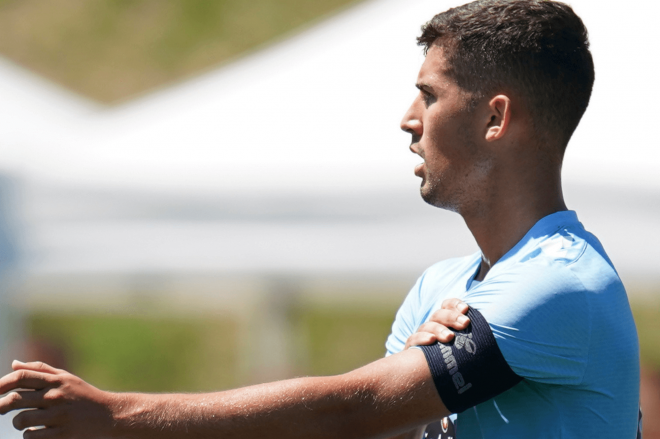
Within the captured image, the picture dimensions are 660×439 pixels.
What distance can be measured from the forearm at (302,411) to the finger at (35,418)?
0.11 metres

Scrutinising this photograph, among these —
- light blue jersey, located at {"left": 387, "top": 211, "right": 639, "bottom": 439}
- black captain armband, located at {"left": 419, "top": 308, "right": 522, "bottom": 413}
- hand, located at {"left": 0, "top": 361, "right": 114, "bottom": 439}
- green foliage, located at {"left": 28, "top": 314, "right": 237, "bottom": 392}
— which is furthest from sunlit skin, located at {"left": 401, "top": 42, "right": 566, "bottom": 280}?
green foliage, located at {"left": 28, "top": 314, "right": 237, "bottom": 392}

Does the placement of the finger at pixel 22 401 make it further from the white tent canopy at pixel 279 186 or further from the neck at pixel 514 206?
the white tent canopy at pixel 279 186

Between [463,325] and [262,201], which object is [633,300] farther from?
[463,325]

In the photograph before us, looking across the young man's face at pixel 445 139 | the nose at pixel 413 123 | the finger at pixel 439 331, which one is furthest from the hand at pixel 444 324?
the nose at pixel 413 123

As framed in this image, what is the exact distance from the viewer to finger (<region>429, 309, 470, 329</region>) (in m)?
1.48

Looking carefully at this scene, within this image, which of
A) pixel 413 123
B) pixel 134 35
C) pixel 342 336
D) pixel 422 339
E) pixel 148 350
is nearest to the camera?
pixel 422 339

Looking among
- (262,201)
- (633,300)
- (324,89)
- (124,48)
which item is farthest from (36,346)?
(124,48)

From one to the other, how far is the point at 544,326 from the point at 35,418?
95 centimetres

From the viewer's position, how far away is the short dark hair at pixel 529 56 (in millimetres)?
1692

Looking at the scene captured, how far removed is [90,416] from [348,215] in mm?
2163

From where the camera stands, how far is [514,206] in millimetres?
1727

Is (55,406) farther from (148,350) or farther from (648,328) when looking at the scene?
(648,328)

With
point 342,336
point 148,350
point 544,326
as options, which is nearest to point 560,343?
point 544,326

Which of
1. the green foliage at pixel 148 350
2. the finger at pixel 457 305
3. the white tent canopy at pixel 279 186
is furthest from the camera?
the green foliage at pixel 148 350
